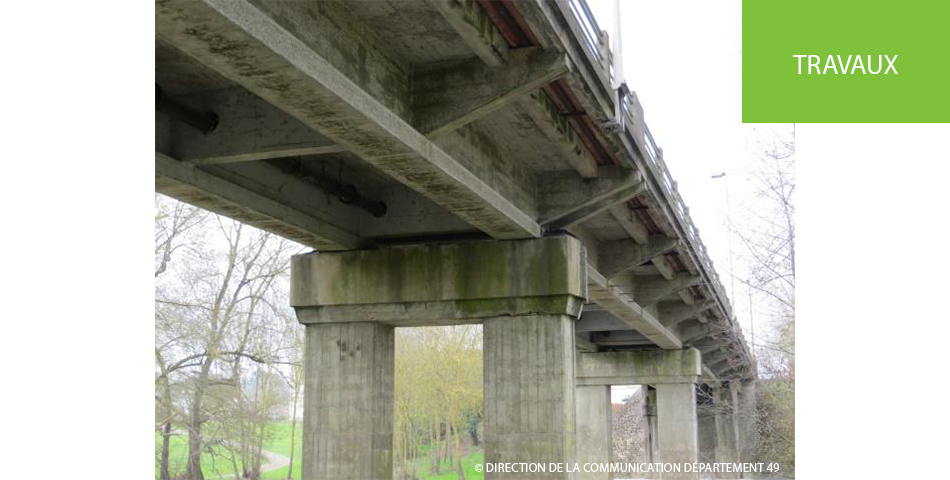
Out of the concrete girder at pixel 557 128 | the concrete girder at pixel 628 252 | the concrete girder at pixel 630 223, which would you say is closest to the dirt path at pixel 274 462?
the concrete girder at pixel 628 252

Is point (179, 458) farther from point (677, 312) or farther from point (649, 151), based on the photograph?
point (649, 151)

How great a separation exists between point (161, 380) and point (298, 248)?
36.2ft

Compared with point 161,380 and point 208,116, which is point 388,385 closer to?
point 208,116

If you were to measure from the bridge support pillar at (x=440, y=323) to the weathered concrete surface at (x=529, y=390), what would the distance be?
0.02m

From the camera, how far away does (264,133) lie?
490 inches

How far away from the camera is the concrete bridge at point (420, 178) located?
32.9 ft

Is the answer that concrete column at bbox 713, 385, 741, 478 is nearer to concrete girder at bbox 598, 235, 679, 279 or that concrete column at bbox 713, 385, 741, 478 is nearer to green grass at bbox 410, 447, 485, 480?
green grass at bbox 410, 447, 485, 480

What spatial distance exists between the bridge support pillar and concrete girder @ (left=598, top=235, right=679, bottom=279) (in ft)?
17.1

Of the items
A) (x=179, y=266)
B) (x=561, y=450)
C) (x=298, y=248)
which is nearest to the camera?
Result: (x=561, y=450)

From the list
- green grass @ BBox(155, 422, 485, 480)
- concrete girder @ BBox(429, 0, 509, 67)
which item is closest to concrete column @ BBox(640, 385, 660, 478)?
green grass @ BBox(155, 422, 485, 480)

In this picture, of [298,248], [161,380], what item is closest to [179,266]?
[161,380]

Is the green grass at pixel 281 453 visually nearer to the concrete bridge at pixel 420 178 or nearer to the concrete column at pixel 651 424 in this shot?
the concrete bridge at pixel 420 178

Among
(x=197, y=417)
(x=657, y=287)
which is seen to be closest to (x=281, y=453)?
(x=197, y=417)

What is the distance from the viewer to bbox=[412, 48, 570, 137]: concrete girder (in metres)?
11.5
